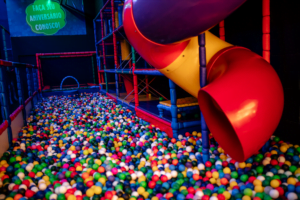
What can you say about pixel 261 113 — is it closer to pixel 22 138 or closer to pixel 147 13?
pixel 147 13

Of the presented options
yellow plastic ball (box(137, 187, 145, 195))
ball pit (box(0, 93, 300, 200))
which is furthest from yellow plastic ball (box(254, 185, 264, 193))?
yellow plastic ball (box(137, 187, 145, 195))

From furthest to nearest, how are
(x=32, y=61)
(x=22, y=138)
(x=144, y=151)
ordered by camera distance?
(x=32, y=61) < (x=22, y=138) < (x=144, y=151)

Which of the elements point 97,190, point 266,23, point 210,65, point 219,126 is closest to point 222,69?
point 210,65

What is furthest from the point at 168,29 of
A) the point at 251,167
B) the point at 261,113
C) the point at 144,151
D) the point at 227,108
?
the point at 144,151

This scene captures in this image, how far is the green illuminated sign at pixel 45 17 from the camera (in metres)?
7.55

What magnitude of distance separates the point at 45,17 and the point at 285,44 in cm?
779

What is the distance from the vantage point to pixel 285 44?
1.74 metres

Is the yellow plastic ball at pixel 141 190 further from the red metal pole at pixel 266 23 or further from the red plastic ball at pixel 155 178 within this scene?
the red metal pole at pixel 266 23

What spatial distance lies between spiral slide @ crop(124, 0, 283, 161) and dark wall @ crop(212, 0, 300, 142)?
1.72 feet

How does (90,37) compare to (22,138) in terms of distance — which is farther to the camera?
(90,37)

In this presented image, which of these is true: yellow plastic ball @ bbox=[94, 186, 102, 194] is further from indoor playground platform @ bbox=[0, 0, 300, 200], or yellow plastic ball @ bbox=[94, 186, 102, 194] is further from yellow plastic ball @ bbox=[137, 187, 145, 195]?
yellow plastic ball @ bbox=[137, 187, 145, 195]

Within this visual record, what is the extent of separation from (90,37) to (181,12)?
756cm

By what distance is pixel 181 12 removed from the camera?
1052mm

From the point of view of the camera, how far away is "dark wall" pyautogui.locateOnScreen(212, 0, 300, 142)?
65.9 inches
